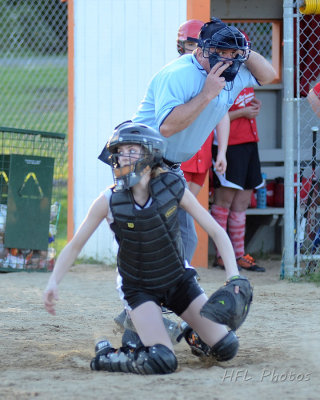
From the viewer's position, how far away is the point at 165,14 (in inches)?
313

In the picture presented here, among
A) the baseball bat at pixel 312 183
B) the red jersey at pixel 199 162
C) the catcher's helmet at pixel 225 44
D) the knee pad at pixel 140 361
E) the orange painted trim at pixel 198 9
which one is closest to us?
the knee pad at pixel 140 361

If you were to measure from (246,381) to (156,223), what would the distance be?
96 cm

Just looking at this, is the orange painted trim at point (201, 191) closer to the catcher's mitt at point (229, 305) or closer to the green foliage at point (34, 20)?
the catcher's mitt at point (229, 305)

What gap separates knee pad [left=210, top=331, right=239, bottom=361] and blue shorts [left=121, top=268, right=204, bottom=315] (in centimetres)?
29

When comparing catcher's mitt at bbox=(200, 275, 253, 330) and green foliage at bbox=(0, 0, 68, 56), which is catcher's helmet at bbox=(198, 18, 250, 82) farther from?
green foliage at bbox=(0, 0, 68, 56)

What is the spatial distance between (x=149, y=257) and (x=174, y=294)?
306 mm

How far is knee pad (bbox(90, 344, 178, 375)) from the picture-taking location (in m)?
A: 4.15

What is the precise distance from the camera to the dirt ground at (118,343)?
3.81 metres

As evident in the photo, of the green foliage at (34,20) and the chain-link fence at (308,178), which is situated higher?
the green foliage at (34,20)

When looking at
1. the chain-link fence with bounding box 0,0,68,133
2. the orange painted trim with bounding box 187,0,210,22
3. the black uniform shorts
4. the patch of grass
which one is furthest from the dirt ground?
the chain-link fence with bounding box 0,0,68,133

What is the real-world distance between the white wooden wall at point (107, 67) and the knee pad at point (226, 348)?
3.93 m

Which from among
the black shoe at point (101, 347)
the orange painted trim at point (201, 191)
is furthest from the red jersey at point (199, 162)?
the black shoe at point (101, 347)

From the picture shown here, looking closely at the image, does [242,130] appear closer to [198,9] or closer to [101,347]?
[198,9]

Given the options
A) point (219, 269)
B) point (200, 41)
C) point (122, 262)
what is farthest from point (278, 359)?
point (219, 269)
